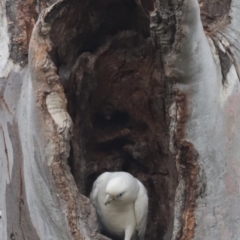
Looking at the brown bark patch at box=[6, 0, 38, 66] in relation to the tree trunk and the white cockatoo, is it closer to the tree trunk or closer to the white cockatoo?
the tree trunk

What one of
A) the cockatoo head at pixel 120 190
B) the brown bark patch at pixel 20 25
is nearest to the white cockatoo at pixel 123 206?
the cockatoo head at pixel 120 190

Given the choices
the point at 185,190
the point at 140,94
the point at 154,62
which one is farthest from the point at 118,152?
the point at 185,190

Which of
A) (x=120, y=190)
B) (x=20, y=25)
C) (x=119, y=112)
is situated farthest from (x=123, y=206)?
(x=20, y=25)

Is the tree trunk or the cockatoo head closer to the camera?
the tree trunk

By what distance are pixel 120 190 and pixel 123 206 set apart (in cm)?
9

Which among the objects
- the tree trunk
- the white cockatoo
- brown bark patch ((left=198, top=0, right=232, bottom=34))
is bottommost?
the white cockatoo

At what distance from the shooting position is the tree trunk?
52.3 inches

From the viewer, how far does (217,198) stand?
136 cm

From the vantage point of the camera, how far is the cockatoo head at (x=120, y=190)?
58.1 inches

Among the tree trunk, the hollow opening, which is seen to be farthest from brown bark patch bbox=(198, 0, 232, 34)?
the hollow opening

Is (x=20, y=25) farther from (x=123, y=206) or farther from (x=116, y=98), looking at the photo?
(x=123, y=206)

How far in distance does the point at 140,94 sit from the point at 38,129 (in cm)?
36

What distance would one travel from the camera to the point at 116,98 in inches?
65.7

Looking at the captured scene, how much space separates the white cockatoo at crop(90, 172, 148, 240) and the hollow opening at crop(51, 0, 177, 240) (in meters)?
0.06
